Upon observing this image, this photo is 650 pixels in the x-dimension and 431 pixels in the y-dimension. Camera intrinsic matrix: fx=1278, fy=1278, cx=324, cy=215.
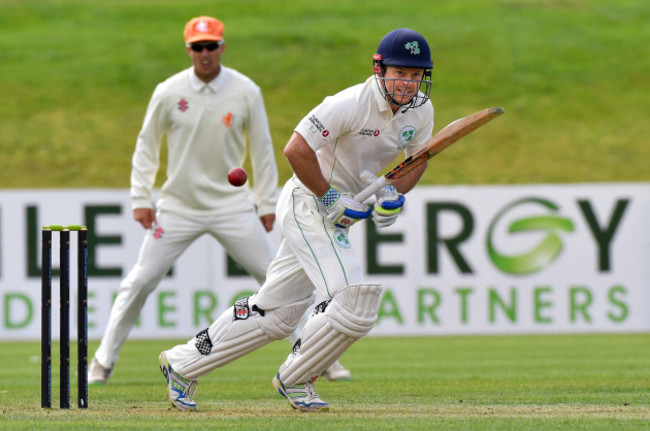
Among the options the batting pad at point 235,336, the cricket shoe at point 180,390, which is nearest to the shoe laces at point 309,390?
the batting pad at point 235,336

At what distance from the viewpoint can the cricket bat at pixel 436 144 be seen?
5.44m

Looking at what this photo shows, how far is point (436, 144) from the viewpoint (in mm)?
5551

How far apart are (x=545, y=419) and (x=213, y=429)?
1332 millimetres

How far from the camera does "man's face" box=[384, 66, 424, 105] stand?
5.46 meters

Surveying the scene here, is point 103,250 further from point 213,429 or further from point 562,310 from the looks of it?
point 213,429

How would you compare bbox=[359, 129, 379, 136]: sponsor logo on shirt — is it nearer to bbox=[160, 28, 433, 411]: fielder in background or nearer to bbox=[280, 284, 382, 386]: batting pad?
bbox=[160, 28, 433, 411]: fielder in background

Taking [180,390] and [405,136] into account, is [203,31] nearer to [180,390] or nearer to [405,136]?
[405,136]

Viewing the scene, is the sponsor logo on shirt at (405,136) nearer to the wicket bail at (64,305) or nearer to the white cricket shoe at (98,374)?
the wicket bail at (64,305)

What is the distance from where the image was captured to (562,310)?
12.2 meters

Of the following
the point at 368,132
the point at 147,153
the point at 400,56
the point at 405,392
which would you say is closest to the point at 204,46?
the point at 147,153

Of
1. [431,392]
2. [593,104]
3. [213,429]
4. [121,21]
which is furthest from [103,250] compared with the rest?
[121,21]

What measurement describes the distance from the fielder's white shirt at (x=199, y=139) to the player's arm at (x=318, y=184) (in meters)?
2.00

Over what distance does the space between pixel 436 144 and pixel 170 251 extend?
2.37 meters

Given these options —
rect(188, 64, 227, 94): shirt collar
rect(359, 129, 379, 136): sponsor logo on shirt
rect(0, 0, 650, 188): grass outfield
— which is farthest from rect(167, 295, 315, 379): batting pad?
rect(0, 0, 650, 188): grass outfield
